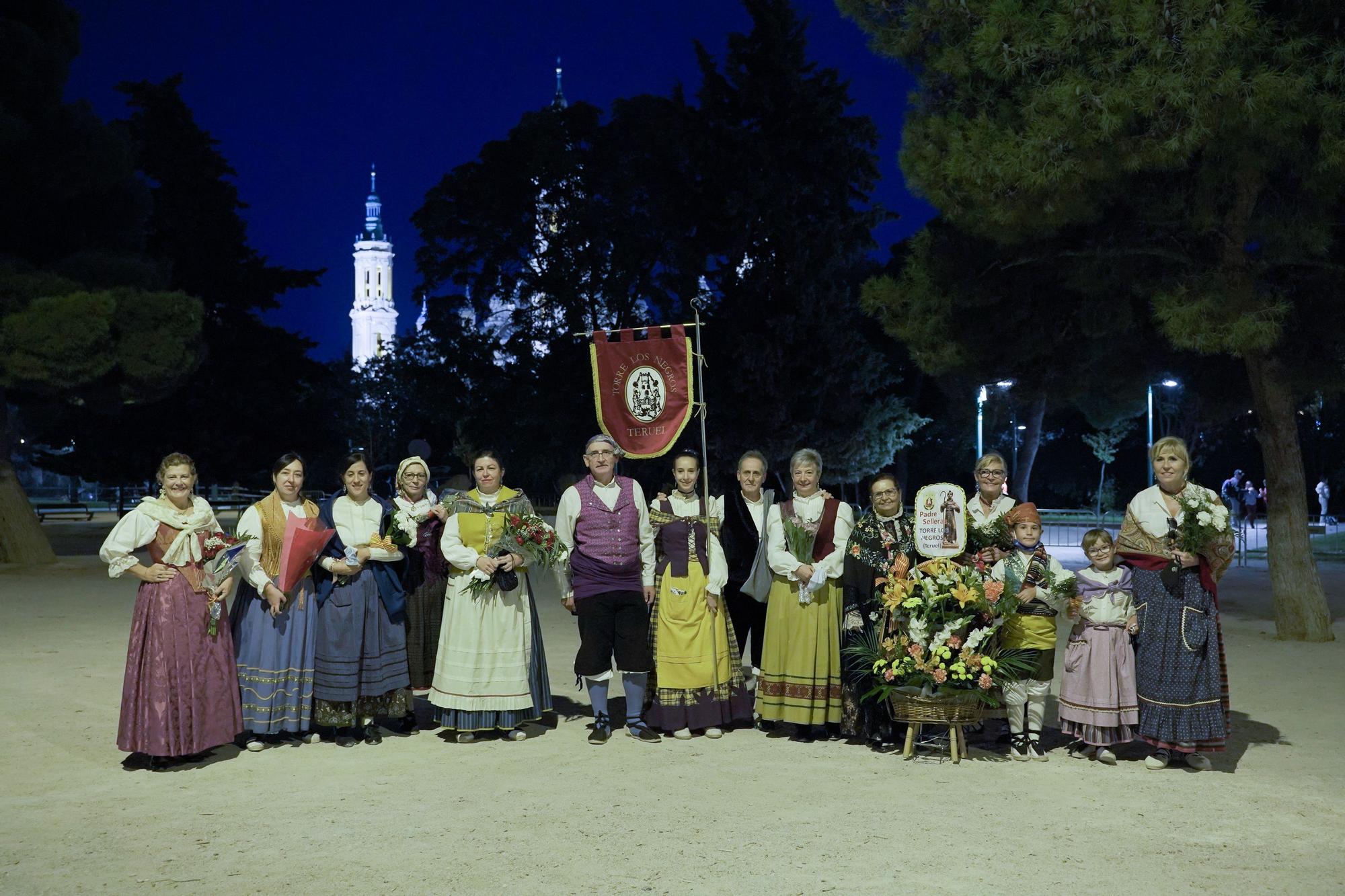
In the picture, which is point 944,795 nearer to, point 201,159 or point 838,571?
point 838,571

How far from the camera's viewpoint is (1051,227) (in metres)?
11.2

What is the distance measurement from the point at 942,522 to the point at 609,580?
204 centimetres

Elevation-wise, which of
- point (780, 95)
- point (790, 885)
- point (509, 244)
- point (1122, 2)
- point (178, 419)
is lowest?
point (790, 885)

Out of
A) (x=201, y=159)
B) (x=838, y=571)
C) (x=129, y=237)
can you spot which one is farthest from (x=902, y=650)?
(x=201, y=159)

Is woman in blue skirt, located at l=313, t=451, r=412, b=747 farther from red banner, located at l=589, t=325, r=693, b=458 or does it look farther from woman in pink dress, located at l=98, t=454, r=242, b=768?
red banner, located at l=589, t=325, r=693, b=458

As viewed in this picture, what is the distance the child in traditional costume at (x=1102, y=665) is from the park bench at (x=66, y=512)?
33788 millimetres

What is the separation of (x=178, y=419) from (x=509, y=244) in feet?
29.0

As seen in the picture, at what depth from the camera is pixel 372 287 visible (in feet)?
513

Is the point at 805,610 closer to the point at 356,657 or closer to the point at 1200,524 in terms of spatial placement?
the point at 1200,524

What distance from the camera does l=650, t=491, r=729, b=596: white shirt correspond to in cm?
734

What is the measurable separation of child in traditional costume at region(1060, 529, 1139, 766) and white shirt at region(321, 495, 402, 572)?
4037 mm

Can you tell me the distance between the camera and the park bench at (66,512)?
116ft

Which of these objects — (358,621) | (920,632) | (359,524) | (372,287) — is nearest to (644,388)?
(359,524)

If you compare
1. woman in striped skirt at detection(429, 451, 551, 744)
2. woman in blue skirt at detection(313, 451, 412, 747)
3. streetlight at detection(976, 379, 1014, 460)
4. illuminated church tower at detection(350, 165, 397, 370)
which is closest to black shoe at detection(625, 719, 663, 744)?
woman in striped skirt at detection(429, 451, 551, 744)
